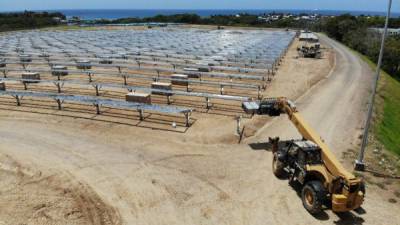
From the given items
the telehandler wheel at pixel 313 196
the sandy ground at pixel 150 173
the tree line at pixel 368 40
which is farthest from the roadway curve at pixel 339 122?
the tree line at pixel 368 40

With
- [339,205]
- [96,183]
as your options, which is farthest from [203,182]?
[339,205]

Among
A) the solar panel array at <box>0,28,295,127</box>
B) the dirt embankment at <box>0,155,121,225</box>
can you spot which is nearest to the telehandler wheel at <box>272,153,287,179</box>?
the dirt embankment at <box>0,155,121,225</box>

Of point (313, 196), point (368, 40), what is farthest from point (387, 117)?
point (368, 40)

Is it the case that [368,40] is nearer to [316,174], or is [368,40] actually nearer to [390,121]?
[390,121]

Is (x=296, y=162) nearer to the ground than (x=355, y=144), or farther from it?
farther from it

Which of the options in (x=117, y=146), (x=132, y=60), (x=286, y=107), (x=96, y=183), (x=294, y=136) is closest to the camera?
(x=96, y=183)

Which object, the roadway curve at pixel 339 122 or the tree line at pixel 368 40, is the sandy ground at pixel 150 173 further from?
the tree line at pixel 368 40

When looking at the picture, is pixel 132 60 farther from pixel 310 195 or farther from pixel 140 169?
pixel 310 195
